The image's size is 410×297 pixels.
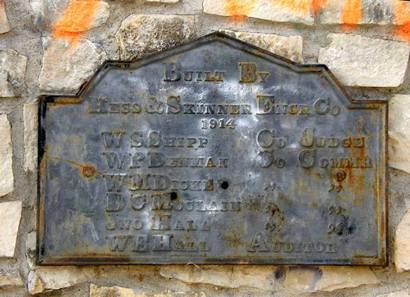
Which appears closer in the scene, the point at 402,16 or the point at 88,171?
the point at 88,171

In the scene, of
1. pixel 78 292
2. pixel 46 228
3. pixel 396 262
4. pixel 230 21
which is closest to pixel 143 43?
pixel 230 21

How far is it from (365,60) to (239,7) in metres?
0.42

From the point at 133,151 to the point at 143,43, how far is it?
334 millimetres

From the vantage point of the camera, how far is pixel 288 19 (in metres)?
2.48

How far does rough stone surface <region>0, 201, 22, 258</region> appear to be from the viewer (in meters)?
2.42

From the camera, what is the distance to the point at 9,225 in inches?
95.3

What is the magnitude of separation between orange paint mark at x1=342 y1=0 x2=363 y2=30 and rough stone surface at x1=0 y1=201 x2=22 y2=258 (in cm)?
115

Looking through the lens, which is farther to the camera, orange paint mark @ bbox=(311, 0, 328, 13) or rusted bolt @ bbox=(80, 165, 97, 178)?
orange paint mark @ bbox=(311, 0, 328, 13)

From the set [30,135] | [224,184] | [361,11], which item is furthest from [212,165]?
[361,11]

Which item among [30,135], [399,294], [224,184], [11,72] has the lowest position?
[399,294]

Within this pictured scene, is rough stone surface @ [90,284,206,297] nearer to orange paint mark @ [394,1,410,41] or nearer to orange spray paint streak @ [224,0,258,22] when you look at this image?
orange spray paint streak @ [224,0,258,22]

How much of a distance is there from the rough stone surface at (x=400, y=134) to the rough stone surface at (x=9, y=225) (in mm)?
1154

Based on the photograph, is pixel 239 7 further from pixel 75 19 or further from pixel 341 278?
pixel 341 278

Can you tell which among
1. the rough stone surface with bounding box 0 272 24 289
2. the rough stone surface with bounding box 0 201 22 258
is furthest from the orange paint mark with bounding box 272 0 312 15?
the rough stone surface with bounding box 0 272 24 289
